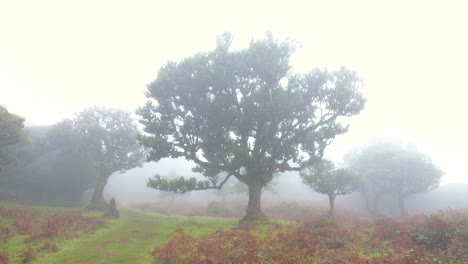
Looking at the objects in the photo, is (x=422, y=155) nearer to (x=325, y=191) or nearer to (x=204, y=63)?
(x=325, y=191)

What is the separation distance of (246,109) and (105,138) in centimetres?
2745

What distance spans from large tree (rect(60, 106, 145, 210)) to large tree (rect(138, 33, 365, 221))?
1812cm

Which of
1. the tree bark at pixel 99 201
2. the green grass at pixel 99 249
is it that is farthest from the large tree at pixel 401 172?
the tree bark at pixel 99 201

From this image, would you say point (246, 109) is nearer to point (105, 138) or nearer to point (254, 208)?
point (254, 208)

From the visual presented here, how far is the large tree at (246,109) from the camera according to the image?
70.7ft

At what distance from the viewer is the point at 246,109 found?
21.5m

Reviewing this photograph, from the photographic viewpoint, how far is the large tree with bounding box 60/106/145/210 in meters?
38.5

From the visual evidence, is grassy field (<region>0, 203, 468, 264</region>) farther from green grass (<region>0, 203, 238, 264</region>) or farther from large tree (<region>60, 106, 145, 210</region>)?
large tree (<region>60, 106, 145, 210</region>)

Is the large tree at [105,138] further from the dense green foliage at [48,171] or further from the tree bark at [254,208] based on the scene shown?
the tree bark at [254,208]

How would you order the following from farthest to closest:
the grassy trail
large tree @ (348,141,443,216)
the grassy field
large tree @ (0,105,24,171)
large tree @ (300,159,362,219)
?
large tree @ (348,141,443,216)
large tree @ (300,159,362,219)
large tree @ (0,105,24,171)
the grassy trail
the grassy field

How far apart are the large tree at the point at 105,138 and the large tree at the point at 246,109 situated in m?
18.1

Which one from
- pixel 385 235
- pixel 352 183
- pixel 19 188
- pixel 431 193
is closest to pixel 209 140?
pixel 385 235

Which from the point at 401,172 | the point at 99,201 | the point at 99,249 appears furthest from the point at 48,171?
the point at 401,172

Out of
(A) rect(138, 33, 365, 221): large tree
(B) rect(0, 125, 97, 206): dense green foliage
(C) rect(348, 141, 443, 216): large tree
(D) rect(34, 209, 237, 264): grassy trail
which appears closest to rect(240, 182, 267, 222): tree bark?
(A) rect(138, 33, 365, 221): large tree
